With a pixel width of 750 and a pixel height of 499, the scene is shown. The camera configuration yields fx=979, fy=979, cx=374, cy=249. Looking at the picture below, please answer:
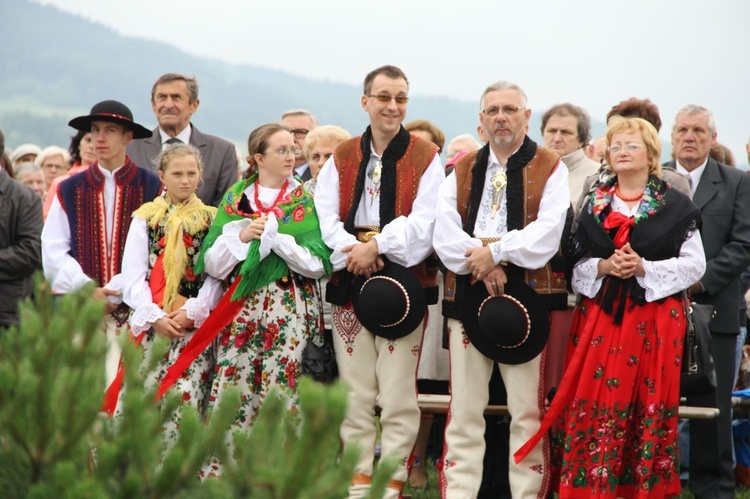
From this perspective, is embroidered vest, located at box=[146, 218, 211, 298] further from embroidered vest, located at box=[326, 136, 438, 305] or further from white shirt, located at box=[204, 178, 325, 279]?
embroidered vest, located at box=[326, 136, 438, 305]

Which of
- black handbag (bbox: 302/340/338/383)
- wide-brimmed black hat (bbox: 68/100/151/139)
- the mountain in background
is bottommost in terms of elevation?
black handbag (bbox: 302/340/338/383)

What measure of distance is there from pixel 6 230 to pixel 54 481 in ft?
16.2

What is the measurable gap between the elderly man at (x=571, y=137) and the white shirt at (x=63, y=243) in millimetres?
2479

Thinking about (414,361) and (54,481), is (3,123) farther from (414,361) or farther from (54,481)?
(54,481)

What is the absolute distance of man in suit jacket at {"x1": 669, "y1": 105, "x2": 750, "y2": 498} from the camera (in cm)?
521

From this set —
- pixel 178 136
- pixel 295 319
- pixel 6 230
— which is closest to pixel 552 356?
pixel 295 319

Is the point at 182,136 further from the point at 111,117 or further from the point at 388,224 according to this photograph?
the point at 388,224

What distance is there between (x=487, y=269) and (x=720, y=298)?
5.39 feet

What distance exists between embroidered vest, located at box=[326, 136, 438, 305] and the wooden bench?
0.58 meters

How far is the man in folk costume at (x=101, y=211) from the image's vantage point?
5.07 meters

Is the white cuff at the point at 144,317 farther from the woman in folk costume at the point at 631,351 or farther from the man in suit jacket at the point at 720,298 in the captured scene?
the man in suit jacket at the point at 720,298

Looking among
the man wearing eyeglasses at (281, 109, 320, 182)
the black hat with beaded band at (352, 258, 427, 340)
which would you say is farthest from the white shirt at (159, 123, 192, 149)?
the black hat with beaded band at (352, 258, 427, 340)

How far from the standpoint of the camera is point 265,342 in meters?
4.79

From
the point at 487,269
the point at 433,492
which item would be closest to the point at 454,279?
the point at 487,269
